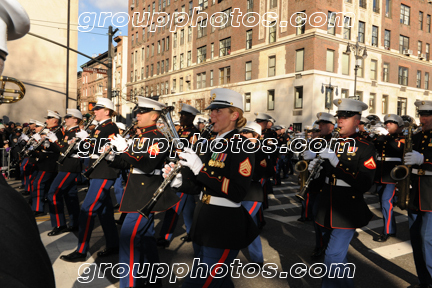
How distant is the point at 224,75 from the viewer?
40938 millimetres

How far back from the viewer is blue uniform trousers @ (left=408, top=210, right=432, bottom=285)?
4160 mm

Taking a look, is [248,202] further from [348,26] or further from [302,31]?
[348,26]

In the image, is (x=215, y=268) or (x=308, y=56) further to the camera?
(x=308, y=56)

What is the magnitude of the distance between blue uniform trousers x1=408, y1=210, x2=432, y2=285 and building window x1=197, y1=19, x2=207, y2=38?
42783 millimetres

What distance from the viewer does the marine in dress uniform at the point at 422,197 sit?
166 inches

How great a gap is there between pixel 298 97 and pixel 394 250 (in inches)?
1085

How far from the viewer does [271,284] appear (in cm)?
450

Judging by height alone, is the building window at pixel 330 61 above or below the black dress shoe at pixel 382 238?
above

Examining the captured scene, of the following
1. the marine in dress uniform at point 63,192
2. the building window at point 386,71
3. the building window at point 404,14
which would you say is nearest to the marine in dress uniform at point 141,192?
the marine in dress uniform at point 63,192

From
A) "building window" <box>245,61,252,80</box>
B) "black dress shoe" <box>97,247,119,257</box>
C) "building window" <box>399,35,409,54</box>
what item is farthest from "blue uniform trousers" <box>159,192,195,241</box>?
"building window" <box>399,35,409,54</box>

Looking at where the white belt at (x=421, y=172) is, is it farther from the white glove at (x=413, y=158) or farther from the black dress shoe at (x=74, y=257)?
the black dress shoe at (x=74, y=257)

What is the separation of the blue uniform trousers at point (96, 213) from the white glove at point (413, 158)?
436cm

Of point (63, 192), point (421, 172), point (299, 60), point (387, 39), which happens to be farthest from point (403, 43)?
point (63, 192)

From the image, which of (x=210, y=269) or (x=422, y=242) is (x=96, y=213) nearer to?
(x=210, y=269)
